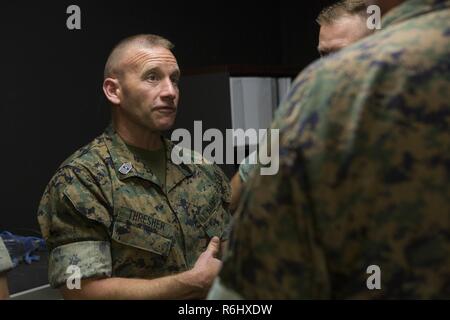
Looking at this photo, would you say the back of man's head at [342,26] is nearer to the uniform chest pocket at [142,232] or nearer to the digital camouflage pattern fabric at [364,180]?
the uniform chest pocket at [142,232]

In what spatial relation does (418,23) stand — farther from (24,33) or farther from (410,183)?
(24,33)

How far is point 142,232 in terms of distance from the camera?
1627 millimetres

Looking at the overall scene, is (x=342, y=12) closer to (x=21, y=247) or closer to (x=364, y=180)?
(x=364, y=180)

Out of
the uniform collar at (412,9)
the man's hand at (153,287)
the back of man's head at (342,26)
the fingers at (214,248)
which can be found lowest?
the man's hand at (153,287)

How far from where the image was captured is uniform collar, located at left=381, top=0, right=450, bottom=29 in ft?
1.99

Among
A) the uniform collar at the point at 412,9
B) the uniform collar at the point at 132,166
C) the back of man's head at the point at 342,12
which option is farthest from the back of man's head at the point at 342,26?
the uniform collar at the point at 412,9

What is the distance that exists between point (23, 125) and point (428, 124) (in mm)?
2220

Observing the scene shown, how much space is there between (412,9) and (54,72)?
2.24m

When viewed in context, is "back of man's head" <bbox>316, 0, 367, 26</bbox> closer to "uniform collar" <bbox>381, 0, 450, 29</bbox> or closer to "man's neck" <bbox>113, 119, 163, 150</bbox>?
"man's neck" <bbox>113, 119, 163, 150</bbox>

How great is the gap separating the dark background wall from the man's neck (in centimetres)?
88

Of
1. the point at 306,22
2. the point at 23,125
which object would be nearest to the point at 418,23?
the point at 23,125

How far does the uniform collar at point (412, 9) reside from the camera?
23.9 inches

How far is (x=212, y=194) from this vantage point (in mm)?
1852

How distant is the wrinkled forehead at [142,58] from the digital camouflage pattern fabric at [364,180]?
4.17 feet
